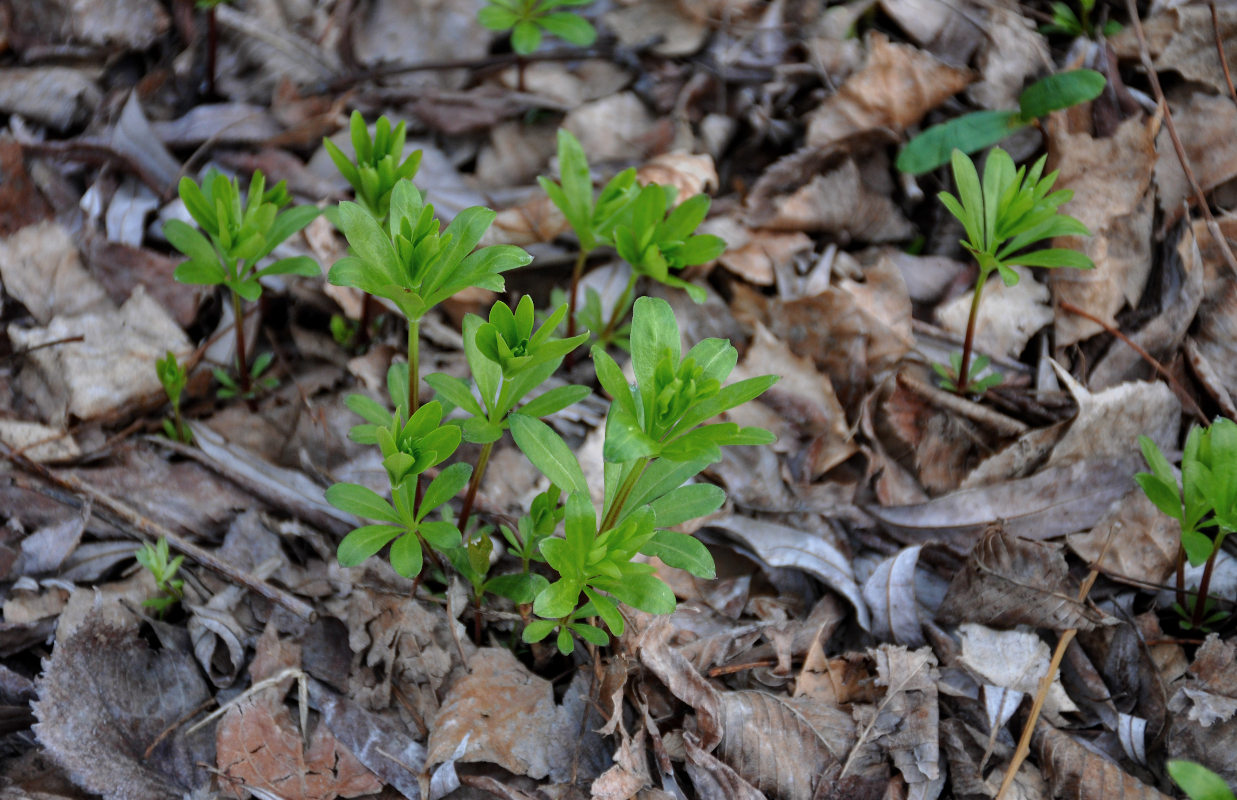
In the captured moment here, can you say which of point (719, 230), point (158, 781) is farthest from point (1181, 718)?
point (158, 781)

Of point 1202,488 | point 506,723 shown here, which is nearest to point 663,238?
point 506,723

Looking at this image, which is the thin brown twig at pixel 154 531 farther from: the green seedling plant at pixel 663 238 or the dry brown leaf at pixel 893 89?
→ the dry brown leaf at pixel 893 89

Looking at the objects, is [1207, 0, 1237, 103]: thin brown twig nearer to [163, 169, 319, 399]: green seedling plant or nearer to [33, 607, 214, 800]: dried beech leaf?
[163, 169, 319, 399]: green seedling plant

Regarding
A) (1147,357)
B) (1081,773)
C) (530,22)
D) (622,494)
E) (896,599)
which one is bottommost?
(1081,773)

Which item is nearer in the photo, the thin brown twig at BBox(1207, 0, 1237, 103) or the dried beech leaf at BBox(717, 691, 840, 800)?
the dried beech leaf at BBox(717, 691, 840, 800)

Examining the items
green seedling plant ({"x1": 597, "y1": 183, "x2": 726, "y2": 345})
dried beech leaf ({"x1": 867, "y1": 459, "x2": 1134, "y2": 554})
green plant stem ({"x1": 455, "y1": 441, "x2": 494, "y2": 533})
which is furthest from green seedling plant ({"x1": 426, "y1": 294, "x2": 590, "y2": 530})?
dried beech leaf ({"x1": 867, "y1": 459, "x2": 1134, "y2": 554})

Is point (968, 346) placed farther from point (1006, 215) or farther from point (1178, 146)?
point (1178, 146)

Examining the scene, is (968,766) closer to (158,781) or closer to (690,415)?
(690,415)
